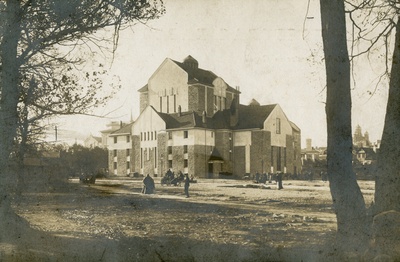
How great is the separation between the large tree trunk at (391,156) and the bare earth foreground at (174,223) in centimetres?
13

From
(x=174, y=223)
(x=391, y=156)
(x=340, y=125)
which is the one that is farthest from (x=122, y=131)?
(x=391, y=156)

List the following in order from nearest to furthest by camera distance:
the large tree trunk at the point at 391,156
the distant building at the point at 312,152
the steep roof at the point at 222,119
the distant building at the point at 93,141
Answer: the large tree trunk at the point at 391,156 → the distant building at the point at 312,152 → the steep roof at the point at 222,119 → the distant building at the point at 93,141

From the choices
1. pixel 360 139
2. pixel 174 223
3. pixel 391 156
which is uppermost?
pixel 360 139

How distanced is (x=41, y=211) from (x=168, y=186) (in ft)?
4.89

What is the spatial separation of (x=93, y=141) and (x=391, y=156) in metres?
3.40

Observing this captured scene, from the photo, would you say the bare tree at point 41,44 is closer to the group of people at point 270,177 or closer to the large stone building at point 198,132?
the large stone building at point 198,132

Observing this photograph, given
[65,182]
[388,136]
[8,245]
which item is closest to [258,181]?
[388,136]

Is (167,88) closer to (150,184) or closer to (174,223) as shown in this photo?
(150,184)

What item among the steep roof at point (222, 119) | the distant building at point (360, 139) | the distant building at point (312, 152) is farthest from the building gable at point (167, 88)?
the distant building at point (360, 139)

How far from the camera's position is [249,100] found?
17.1ft

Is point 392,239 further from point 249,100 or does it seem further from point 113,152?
point 113,152

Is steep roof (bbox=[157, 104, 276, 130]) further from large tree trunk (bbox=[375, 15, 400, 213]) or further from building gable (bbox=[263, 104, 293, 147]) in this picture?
large tree trunk (bbox=[375, 15, 400, 213])

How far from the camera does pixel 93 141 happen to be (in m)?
5.32

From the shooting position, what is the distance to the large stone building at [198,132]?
16.9ft
